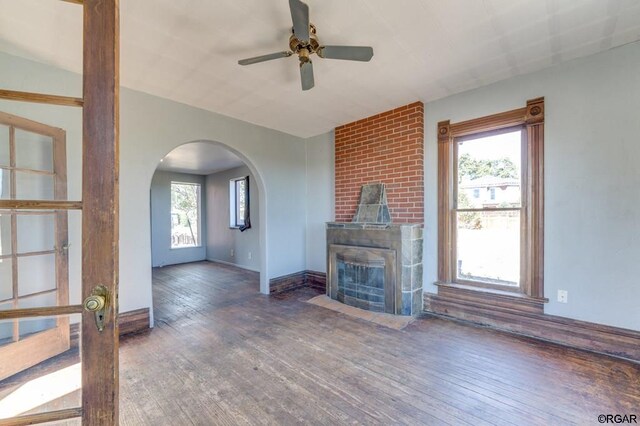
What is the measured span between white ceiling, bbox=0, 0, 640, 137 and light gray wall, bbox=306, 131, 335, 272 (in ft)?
4.96

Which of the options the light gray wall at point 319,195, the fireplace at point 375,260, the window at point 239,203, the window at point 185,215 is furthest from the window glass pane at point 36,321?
the window at point 185,215

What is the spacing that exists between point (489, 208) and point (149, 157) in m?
3.83

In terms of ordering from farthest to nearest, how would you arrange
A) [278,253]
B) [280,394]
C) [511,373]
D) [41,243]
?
1. [278,253]
2. [41,243]
3. [511,373]
4. [280,394]

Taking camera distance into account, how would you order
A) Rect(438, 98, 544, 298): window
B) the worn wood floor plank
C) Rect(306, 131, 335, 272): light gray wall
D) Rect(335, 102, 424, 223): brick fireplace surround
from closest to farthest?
1. the worn wood floor plank
2. Rect(438, 98, 544, 298): window
3. Rect(335, 102, 424, 223): brick fireplace surround
4. Rect(306, 131, 335, 272): light gray wall

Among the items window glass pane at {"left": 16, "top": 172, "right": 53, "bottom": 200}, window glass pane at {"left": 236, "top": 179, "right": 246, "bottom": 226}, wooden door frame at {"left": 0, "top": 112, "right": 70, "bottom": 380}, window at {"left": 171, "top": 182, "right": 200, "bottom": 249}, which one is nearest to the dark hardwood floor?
wooden door frame at {"left": 0, "top": 112, "right": 70, "bottom": 380}

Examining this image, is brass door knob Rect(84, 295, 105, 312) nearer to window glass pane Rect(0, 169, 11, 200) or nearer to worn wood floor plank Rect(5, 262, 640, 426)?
worn wood floor plank Rect(5, 262, 640, 426)

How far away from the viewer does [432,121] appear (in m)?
3.37

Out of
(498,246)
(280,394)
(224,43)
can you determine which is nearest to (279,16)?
(224,43)

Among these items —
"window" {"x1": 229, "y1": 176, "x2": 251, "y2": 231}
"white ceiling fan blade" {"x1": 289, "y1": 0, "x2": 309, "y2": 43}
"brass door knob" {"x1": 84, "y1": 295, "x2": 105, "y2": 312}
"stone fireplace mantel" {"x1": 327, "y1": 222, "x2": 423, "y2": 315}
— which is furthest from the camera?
"window" {"x1": 229, "y1": 176, "x2": 251, "y2": 231}

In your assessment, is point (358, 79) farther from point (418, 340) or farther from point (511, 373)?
point (511, 373)

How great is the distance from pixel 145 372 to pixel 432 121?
12.7 ft

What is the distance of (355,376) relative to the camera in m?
2.06

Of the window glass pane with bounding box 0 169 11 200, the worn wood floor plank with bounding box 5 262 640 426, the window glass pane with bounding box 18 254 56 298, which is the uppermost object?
the window glass pane with bounding box 0 169 11 200

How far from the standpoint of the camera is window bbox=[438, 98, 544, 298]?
8.88ft
